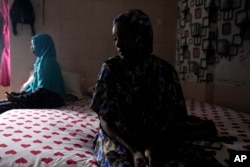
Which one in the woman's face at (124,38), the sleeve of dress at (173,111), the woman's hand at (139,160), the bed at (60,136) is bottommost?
the bed at (60,136)

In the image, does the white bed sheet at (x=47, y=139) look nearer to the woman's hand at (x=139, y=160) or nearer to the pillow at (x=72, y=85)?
the woman's hand at (x=139, y=160)

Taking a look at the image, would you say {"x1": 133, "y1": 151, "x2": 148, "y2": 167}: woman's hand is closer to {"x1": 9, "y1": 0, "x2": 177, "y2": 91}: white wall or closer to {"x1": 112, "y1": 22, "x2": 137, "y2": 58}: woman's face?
{"x1": 112, "y1": 22, "x2": 137, "y2": 58}: woman's face

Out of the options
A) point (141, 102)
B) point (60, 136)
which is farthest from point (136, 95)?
point (60, 136)

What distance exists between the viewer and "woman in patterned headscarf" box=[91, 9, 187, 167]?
1.14 m

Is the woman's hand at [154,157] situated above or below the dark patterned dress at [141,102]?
below

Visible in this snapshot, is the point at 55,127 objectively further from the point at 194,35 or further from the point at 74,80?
the point at 194,35

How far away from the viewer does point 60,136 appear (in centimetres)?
143

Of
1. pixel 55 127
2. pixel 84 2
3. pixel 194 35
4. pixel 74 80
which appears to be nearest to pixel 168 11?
pixel 194 35

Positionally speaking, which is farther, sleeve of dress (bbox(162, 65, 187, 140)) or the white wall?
the white wall

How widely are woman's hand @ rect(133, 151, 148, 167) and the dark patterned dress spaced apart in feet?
0.44

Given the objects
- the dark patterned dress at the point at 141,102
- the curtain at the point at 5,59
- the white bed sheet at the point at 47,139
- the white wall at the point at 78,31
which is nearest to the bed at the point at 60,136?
the white bed sheet at the point at 47,139

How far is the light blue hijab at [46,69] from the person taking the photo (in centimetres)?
231

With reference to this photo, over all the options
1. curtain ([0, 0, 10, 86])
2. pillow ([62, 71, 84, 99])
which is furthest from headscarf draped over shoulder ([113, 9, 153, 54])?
curtain ([0, 0, 10, 86])

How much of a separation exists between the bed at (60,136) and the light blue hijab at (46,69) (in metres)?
0.27
